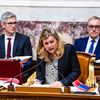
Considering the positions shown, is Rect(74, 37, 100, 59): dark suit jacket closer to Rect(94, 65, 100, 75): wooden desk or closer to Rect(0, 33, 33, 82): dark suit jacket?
Rect(94, 65, 100, 75): wooden desk

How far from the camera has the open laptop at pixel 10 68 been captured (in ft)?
10.9

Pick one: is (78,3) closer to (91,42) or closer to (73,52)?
(91,42)

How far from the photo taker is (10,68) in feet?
11.0

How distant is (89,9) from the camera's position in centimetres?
504

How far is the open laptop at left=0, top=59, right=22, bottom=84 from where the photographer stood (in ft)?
10.9

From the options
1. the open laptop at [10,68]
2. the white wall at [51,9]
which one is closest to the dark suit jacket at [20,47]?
the white wall at [51,9]

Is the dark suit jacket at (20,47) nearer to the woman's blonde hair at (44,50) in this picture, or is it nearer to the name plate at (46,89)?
the woman's blonde hair at (44,50)

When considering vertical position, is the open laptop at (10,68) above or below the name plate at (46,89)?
above

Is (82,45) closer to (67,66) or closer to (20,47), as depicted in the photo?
(20,47)

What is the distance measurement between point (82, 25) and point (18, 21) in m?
1.04

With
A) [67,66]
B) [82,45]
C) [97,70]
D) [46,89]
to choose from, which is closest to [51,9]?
[82,45]

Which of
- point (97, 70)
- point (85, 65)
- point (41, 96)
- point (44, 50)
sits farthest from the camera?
point (97, 70)

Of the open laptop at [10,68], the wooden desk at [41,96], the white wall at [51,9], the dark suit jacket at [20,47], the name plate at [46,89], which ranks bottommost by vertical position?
the wooden desk at [41,96]

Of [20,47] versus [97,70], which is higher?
[20,47]
